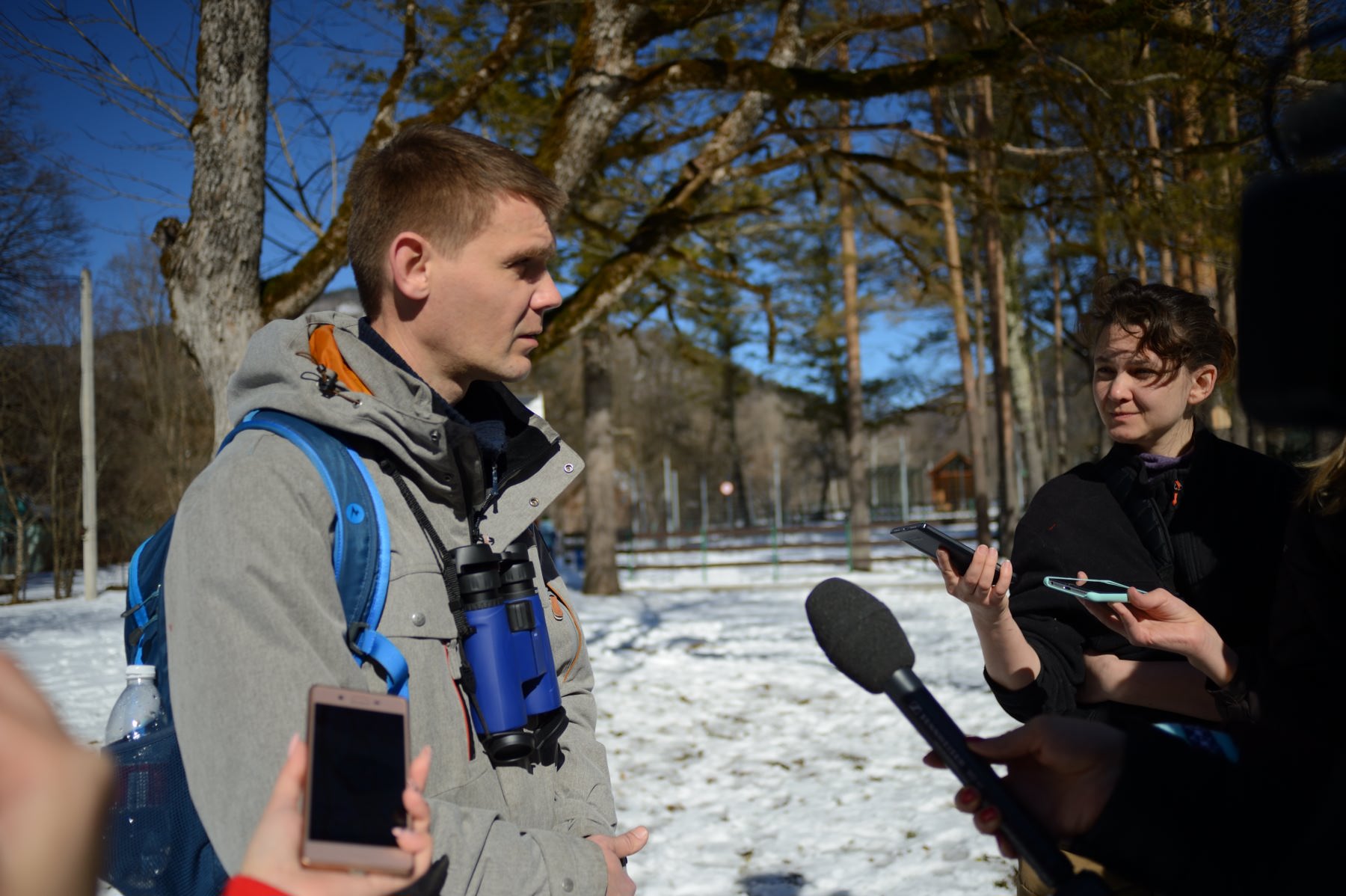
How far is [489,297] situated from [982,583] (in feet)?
4.18

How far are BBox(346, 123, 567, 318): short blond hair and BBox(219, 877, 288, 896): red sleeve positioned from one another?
126 centimetres

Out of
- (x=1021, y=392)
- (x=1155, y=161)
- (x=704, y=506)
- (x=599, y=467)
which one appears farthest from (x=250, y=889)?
(x=704, y=506)

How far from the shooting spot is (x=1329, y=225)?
3.02 ft

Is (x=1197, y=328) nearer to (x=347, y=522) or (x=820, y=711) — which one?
(x=347, y=522)

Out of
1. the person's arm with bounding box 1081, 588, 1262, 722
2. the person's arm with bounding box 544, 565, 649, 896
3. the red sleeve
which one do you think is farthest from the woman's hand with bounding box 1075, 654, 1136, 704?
the red sleeve

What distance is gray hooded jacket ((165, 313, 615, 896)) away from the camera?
1.42 meters

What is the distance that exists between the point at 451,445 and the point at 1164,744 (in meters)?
1.35

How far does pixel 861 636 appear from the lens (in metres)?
1.32

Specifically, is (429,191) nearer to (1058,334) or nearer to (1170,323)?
(1170,323)

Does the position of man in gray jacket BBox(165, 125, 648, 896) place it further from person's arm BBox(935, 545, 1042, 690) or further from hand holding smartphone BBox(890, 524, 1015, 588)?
person's arm BBox(935, 545, 1042, 690)

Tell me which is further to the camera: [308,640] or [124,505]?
[124,505]

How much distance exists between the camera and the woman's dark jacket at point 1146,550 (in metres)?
2.26

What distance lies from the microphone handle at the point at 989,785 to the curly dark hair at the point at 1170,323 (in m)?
1.67

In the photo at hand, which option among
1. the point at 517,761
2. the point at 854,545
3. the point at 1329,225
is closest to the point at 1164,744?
the point at 1329,225
